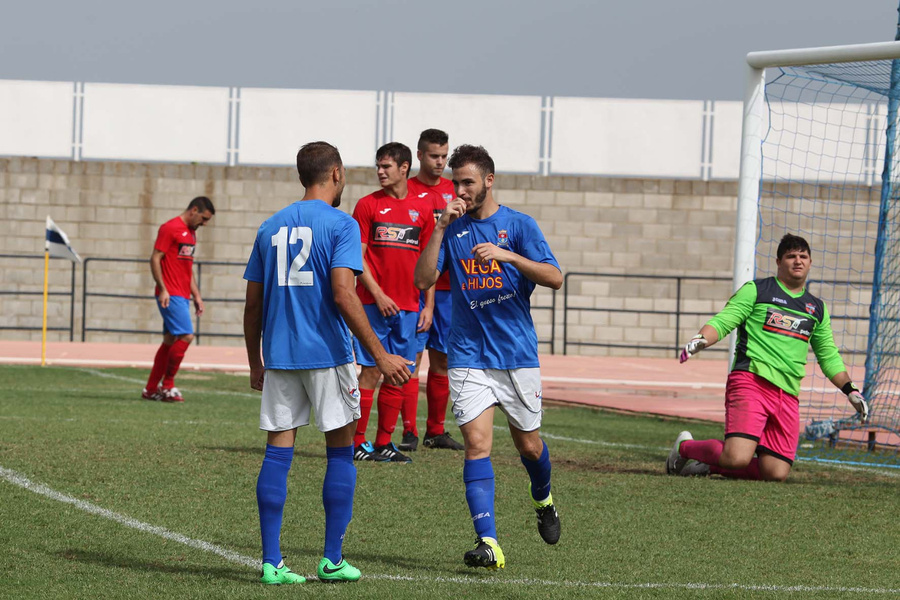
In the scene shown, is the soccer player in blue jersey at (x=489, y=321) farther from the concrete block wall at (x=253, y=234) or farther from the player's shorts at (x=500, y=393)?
→ the concrete block wall at (x=253, y=234)

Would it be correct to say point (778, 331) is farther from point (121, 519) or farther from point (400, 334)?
point (121, 519)

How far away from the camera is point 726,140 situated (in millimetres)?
23828

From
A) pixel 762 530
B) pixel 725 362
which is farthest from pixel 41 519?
pixel 725 362

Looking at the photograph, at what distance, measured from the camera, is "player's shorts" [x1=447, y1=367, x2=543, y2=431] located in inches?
239

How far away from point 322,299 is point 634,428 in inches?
298

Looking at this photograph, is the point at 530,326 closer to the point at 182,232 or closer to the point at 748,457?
the point at 748,457

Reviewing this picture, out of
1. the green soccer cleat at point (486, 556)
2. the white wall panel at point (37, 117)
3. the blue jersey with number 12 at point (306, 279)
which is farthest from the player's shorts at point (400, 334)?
the white wall panel at point (37, 117)

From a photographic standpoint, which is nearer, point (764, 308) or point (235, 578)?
point (235, 578)

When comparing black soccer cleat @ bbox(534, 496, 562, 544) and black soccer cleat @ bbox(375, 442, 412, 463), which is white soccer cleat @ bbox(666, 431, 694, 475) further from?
black soccer cleat @ bbox(534, 496, 562, 544)

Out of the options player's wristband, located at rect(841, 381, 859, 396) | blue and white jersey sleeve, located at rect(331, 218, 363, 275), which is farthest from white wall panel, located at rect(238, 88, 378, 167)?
blue and white jersey sleeve, located at rect(331, 218, 363, 275)

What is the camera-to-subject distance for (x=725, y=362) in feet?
76.3

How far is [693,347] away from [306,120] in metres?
17.2

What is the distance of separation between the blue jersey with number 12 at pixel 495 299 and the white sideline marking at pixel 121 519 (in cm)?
139

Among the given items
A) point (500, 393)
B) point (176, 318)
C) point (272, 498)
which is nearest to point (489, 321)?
point (500, 393)
